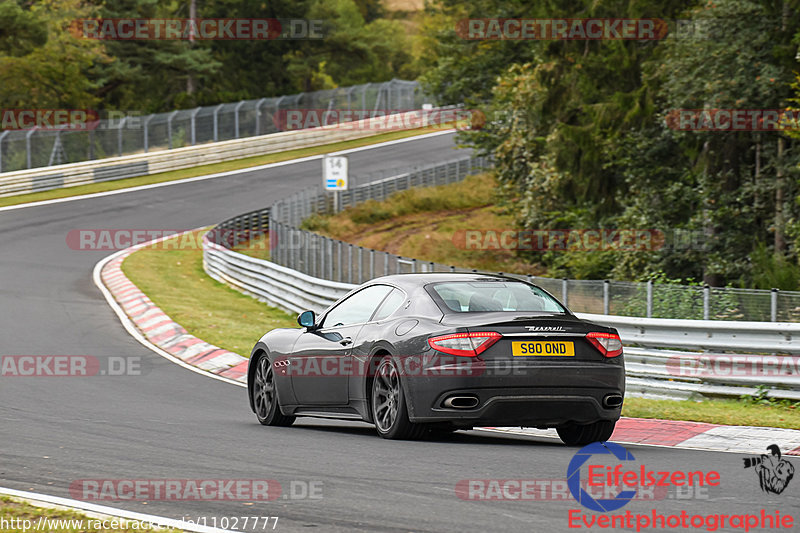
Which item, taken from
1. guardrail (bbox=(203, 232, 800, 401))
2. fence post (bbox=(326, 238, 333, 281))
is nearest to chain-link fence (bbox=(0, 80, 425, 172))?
fence post (bbox=(326, 238, 333, 281))

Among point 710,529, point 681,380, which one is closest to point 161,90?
point 681,380

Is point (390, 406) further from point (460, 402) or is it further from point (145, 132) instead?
point (145, 132)

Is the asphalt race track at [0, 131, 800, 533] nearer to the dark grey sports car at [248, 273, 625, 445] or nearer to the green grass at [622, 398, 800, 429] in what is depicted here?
the dark grey sports car at [248, 273, 625, 445]

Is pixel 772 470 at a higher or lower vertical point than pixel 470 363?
lower

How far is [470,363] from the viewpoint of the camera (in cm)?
820

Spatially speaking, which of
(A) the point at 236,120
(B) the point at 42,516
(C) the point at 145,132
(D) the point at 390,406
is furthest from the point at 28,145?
(B) the point at 42,516

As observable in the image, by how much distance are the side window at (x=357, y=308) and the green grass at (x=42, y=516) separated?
3.94 meters

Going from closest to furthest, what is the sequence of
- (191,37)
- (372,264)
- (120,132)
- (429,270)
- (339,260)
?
(429,270)
(372,264)
(339,260)
(120,132)
(191,37)

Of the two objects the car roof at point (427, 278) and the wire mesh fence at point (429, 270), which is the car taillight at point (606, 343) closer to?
the car roof at point (427, 278)

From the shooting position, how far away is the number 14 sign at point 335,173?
3831 centimetres

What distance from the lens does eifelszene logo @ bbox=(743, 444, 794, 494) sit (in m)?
6.70

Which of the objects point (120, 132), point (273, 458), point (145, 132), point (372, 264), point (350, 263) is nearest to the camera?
point (273, 458)

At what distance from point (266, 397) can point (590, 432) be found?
3.35 m

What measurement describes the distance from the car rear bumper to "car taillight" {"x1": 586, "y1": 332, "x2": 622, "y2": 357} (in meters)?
0.11
